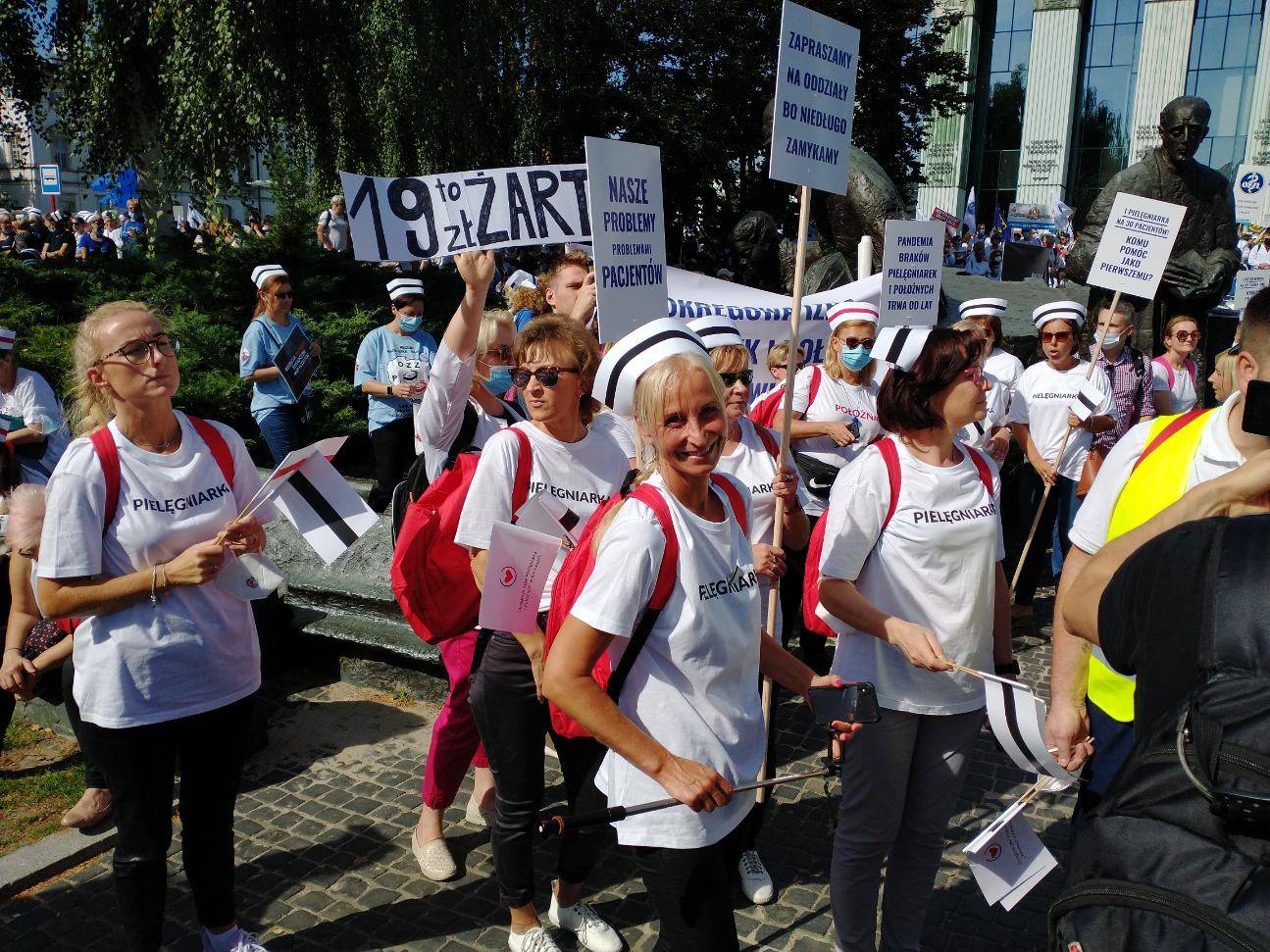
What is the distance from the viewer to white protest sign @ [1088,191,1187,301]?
6.32 m

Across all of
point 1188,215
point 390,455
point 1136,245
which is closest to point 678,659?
point 390,455

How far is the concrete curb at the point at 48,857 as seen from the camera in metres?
3.54

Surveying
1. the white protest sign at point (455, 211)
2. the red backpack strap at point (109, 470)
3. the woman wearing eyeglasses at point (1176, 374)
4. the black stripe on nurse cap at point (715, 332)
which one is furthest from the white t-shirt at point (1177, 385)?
the red backpack strap at point (109, 470)

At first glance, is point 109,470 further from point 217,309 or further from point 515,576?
point 217,309

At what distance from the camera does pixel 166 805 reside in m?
2.87

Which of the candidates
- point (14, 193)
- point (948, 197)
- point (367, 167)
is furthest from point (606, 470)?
point (14, 193)

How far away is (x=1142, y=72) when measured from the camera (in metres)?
34.1

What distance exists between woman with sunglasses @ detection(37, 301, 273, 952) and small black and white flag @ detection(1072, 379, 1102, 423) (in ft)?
16.2

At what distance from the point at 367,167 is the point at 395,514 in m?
12.7

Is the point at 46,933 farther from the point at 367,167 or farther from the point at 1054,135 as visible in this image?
→ the point at 1054,135

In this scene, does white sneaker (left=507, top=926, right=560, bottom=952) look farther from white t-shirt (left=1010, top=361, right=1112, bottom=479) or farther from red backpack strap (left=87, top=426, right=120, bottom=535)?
white t-shirt (left=1010, top=361, right=1112, bottom=479)

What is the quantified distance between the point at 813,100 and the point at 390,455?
4129 mm

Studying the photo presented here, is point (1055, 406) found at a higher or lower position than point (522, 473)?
lower

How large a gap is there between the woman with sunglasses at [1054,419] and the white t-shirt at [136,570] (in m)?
5.00
